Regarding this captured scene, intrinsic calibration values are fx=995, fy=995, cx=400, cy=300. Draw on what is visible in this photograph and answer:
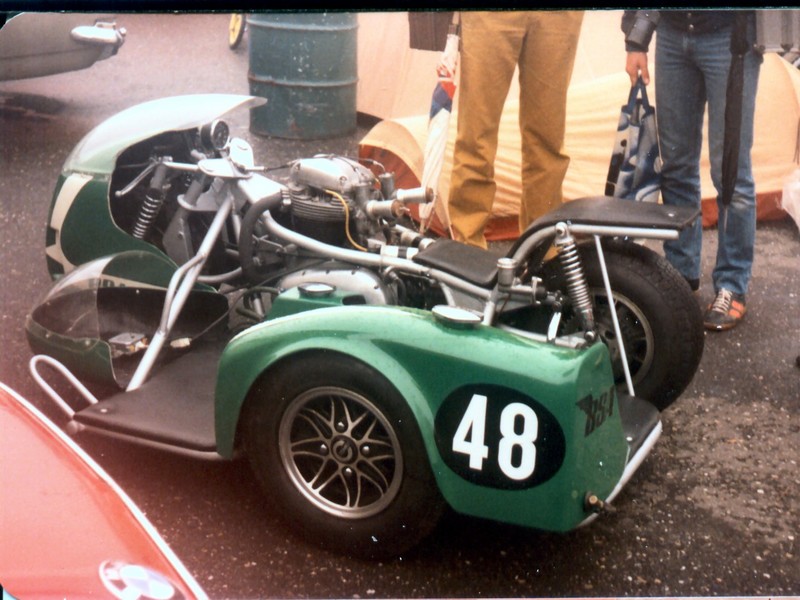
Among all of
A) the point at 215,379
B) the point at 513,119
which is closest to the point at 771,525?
the point at 513,119

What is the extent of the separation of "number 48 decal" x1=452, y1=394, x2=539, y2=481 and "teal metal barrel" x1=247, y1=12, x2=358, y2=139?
624 mm

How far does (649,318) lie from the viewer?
66.5 inches

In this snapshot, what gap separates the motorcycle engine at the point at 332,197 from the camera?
5.64ft

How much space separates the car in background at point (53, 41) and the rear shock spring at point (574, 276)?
2.39ft

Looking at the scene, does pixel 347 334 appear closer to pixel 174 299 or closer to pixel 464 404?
pixel 464 404

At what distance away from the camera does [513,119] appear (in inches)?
64.1

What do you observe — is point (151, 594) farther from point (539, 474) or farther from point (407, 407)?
point (539, 474)

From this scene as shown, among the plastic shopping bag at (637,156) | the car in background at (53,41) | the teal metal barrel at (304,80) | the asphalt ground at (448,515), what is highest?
the car in background at (53,41)

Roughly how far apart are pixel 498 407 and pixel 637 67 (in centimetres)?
64

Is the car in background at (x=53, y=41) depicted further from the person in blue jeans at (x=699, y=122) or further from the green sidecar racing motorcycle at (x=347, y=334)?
the person in blue jeans at (x=699, y=122)

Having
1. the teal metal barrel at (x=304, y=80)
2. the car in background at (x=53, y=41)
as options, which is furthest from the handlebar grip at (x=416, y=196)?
the car in background at (x=53, y=41)

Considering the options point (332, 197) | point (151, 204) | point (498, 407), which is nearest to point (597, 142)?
point (332, 197)

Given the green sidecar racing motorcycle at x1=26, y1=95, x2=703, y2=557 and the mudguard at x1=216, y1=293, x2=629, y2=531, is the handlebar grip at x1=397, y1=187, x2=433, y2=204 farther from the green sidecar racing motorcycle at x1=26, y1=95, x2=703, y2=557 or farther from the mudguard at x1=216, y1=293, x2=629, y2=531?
the mudguard at x1=216, y1=293, x2=629, y2=531

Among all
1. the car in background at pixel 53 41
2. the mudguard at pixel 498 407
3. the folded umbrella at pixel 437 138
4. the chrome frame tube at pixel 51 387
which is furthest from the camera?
the folded umbrella at pixel 437 138
